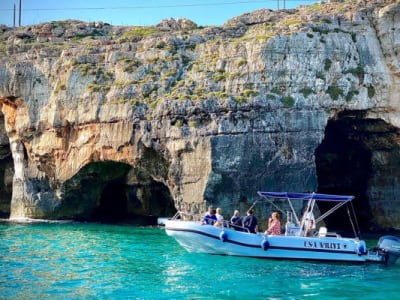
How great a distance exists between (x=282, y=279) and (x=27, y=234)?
19167mm

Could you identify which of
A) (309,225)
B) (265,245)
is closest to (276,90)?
(309,225)

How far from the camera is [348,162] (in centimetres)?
4622

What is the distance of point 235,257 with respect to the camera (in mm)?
27531

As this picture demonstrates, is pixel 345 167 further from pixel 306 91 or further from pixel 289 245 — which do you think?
pixel 289 245

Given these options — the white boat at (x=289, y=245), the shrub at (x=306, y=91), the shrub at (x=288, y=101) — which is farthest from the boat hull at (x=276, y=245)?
the shrub at (x=306, y=91)

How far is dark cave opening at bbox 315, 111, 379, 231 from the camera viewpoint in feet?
143

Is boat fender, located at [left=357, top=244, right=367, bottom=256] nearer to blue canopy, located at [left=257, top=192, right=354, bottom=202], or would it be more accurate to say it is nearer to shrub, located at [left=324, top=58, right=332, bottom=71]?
blue canopy, located at [left=257, top=192, right=354, bottom=202]

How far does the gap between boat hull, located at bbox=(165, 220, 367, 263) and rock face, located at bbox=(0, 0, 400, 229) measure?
10173 mm

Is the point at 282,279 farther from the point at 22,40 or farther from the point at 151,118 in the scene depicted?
the point at 22,40

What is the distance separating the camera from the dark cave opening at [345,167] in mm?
43531

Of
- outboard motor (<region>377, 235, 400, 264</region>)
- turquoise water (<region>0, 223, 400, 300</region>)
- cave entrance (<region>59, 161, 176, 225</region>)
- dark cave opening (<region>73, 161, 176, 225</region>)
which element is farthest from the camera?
dark cave opening (<region>73, 161, 176, 225</region>)

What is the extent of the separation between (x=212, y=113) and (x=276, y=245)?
13609 mm

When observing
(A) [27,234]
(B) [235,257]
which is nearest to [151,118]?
(A) [27,234]

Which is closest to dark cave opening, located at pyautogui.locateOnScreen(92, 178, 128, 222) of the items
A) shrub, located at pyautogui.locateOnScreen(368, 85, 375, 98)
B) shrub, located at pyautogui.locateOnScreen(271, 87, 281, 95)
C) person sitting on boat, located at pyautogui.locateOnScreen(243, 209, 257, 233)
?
shrub, located at pyautogui.locateOnScreen(271, 87, 281, 95)
